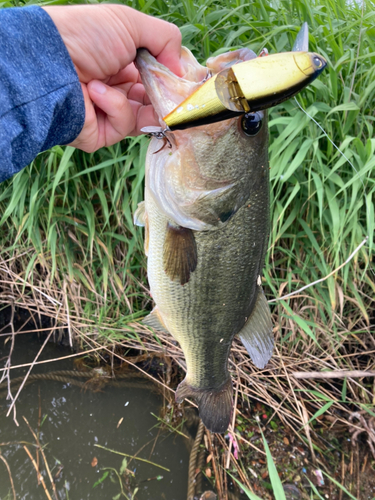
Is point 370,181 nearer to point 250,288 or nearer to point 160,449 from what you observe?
point 250,288

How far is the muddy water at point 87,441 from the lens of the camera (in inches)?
90.5

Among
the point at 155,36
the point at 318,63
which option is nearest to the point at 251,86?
the point at 318,63

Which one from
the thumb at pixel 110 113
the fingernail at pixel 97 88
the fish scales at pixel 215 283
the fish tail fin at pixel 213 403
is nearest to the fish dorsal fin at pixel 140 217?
the fish scales at pixel 215 283

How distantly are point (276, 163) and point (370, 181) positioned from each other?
61 centimetres

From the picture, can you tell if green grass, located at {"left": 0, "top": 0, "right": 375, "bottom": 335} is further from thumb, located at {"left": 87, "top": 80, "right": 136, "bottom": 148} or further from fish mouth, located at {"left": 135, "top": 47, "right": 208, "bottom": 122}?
fish mouth, located at {"left": 135, "top": 47, "right": 208, "bottom": 122}

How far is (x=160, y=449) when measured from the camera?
2.50 metres

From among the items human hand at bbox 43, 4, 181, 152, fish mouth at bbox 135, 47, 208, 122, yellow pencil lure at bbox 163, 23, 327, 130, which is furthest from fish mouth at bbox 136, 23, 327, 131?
human hand at bbox 43, 4, 181, 152

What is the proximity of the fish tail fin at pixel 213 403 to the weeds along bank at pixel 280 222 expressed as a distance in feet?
2.24

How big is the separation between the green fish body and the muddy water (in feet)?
4.10

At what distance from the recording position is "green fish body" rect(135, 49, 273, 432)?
3.52ft

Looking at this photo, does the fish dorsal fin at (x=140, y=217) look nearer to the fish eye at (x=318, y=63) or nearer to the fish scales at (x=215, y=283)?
the fish scales at (x=215, y=283)

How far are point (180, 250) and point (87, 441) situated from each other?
2.22m

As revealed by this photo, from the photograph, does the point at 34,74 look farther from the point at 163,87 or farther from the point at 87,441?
the point at 87,441

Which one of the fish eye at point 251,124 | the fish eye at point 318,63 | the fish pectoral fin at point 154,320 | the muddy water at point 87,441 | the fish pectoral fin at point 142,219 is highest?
the fish eye at point 318,63
